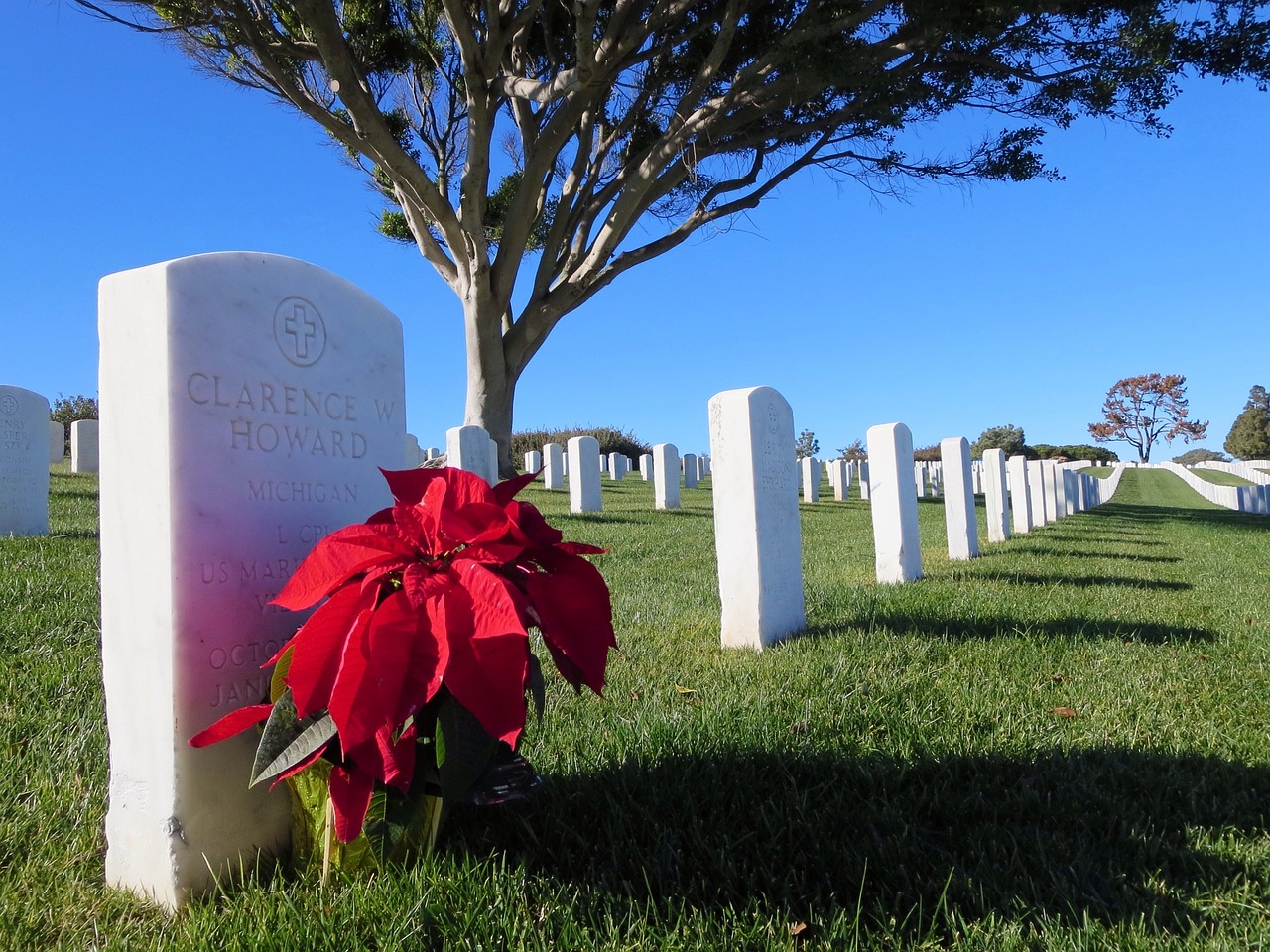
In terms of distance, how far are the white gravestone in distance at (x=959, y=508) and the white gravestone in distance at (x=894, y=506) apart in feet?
6.23

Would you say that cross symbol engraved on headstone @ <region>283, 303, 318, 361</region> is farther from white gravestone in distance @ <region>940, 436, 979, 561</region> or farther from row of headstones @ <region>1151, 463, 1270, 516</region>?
row of headstones @ <region>1151, 463, 1270, 516</region>

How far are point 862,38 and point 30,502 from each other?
41.7 ft

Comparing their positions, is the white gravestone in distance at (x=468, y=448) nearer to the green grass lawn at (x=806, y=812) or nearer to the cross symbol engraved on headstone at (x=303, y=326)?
the green grass lawn at (x=806, y=812)

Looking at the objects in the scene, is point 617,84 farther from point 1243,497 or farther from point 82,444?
point 1243,497

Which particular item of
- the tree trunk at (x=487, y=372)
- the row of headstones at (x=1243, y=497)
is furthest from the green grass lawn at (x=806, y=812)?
the row of headstones at (x=1243, y=497)

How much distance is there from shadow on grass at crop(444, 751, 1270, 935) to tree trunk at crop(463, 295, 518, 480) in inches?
457

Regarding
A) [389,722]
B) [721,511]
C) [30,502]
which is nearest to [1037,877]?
[389,722]

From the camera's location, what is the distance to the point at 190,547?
1.86 meters

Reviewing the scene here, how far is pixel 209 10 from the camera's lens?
1112 centimetres

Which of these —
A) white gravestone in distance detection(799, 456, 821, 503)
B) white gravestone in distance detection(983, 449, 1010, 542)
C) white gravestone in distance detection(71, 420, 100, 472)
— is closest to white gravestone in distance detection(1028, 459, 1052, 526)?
white gravestone in distance detection(983, 449, 1010, 542)

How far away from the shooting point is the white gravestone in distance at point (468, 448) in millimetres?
9148

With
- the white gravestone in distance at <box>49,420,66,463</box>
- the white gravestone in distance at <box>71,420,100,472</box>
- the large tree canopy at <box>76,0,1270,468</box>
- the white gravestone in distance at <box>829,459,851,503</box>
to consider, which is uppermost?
the large tree canopy at <box>76,0,1270,468</box>

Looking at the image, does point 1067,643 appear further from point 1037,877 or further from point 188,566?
point 188,566

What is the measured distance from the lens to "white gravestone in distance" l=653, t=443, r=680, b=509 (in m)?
15.5
